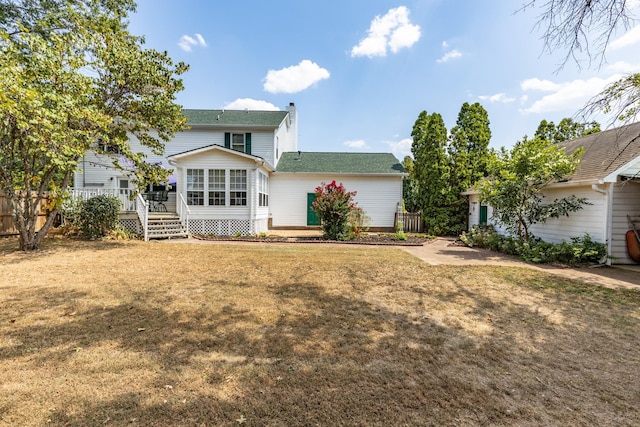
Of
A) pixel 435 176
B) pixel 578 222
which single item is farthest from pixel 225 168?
pixel 578 222

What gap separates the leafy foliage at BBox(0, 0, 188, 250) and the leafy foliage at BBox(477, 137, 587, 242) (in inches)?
463

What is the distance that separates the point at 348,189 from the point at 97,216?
12017mm

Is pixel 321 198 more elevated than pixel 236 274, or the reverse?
pixel 321 198

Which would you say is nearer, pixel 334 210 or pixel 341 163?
pixel 334 210

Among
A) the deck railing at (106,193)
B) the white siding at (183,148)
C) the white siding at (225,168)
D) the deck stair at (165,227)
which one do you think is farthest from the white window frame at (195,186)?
the white siding at (183,148)

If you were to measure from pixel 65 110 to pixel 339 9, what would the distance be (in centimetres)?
1010

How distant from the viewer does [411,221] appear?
16719 millimetres

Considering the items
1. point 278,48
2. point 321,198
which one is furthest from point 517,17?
point 278,48

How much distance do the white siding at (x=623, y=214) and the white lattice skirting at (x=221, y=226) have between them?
12.9 meters

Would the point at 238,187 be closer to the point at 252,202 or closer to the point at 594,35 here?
the point at 252,202

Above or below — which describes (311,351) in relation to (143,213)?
below

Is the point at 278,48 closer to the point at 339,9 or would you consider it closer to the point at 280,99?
the point at 339,9

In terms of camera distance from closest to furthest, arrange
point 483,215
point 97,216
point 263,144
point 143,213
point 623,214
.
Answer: point 623,214, point 97,216, point 143,213, point 483,215, point 263,144

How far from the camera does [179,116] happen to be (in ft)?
35.9
